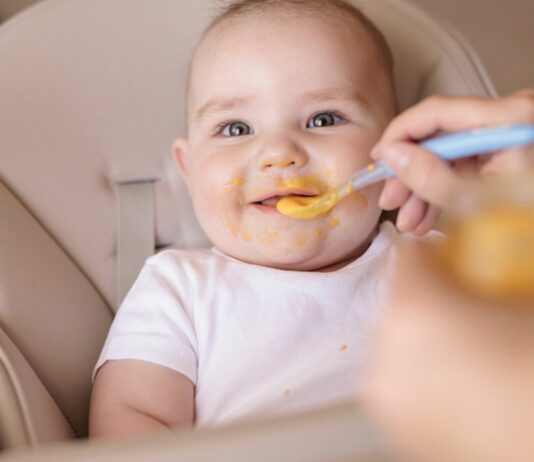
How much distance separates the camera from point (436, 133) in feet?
2.46

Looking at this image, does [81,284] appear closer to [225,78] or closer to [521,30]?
[225,78]

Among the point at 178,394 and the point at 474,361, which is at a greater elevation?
the point at 474,361

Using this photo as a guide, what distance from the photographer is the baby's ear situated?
42.6 inches

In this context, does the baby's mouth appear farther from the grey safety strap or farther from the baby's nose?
the grey safety strap

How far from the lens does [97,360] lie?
98 cm

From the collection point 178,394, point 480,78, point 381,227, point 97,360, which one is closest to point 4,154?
point 97,360

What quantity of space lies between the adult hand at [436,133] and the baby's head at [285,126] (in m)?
0.15

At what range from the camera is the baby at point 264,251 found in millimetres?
858

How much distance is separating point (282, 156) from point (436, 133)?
21 cm

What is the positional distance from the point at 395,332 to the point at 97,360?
0.66 metres

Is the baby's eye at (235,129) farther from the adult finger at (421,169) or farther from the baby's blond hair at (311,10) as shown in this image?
the adult finger at (421,169)

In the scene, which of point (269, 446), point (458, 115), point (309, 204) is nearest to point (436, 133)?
point (458, 115)

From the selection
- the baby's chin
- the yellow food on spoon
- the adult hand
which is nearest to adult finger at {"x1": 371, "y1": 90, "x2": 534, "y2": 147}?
the adult hand

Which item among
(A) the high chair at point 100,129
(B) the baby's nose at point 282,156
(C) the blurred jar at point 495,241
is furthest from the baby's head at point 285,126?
(C) the blurred jar at point 495,241
